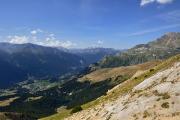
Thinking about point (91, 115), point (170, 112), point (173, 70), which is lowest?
point (91, 115)

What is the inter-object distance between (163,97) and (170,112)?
150 inches

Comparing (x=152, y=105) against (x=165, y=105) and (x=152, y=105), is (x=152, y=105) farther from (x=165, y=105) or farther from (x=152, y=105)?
(x=165, y=105)

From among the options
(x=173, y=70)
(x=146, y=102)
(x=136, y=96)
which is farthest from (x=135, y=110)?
(x=173, y=70)

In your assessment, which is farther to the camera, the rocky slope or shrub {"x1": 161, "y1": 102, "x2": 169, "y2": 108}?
shrub {"x1": 161, "y1": 102, "x2": 169, "y2": 108}

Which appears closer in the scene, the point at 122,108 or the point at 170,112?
the point at 170,112

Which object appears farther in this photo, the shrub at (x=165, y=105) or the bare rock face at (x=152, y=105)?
the shrub at (x=165, y=105)

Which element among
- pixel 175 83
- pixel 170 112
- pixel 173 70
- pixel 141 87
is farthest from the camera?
pixel 141 87

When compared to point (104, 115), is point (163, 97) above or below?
above

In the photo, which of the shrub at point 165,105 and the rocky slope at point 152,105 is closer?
the rocky slope at point 152,105

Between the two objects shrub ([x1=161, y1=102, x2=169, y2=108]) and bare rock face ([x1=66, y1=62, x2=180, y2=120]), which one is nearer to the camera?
bare rock face ([x1=66, y1=62, x2=180, y2=120])

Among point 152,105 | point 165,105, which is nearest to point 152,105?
point 152,105

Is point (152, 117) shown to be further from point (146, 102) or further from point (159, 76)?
point (159, 76)

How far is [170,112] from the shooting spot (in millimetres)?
37844

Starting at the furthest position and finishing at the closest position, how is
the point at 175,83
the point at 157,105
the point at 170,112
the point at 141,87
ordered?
the point at 141,87 < the point at 175,83 < the point at 157,105 < the point at 170,112
